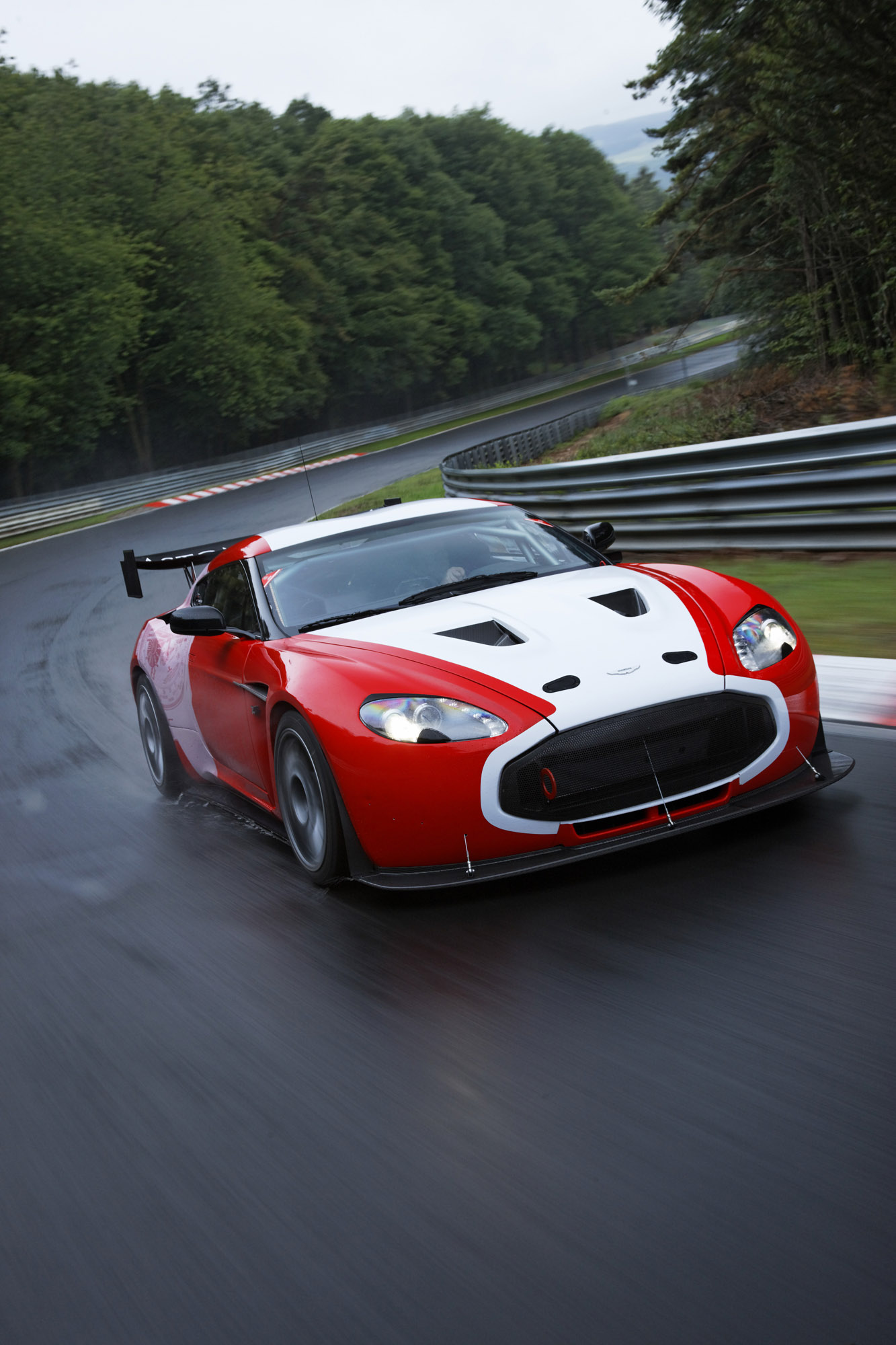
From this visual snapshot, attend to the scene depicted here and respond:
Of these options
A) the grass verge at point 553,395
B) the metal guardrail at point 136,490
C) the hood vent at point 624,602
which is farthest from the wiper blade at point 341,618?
the grass verge at point 553,395

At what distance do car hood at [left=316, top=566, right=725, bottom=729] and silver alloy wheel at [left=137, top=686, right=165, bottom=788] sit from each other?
79.2 inches

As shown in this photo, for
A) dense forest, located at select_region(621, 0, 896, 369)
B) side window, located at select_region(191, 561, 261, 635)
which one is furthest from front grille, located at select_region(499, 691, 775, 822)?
dense forest, located at select_region(621, 0, 896, 369)

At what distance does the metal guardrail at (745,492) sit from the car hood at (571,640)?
423 cm

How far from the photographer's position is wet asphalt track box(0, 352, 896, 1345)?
7.16 ft

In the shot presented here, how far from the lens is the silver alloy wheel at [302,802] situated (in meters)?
4.39

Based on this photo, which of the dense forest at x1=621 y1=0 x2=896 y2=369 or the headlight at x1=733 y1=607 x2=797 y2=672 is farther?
the dense forest at x1=621 y1=0 x2=896 y2=369

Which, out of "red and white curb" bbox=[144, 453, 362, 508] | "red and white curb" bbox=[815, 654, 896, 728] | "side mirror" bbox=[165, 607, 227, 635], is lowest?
"red and white curb" bbox=[144, 453, 362, 508]

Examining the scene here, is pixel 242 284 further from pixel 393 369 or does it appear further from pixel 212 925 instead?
pixel 212 925

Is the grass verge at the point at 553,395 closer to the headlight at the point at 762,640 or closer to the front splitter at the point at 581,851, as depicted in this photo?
the headlight at the point at 762,640

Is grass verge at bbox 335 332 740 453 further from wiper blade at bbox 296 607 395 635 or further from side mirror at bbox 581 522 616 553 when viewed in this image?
wiper blade at bbox 296 607 395 635

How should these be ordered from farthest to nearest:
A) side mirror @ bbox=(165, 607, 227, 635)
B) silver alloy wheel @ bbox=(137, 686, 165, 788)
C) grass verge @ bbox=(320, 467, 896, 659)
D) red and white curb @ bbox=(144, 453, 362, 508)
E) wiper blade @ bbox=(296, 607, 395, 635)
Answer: red and white curb @ bbox=(144, 453, 362, 508) < grass verge @ bbox=(320, 467, 896, 659) < silver alloy wheel @ bbox=(137, 686, 165, 788) < side mirror @ bbox=(165, 607, 227, 635) < wiper blade @ bbox=(296, 607, 395, 635)

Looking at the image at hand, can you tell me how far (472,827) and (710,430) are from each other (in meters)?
16.3

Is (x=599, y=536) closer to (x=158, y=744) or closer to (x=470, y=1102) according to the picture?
(x=158, y=744)

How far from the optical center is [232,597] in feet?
18.6
